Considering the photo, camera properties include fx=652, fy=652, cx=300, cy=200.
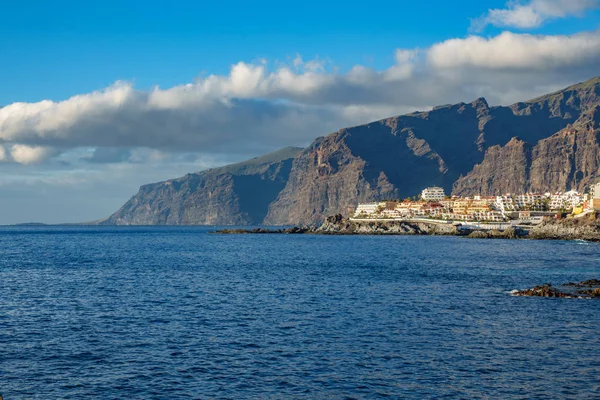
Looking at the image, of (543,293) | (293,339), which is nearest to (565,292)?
(543,293)

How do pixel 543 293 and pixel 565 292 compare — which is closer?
pixel 543 293

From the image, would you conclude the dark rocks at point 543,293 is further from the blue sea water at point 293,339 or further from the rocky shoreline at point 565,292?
the blue sea water at point 293,339

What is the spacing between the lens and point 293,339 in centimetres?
4350

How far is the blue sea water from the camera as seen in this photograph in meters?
32.8

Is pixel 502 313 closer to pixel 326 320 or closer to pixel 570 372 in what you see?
pixel 326 320

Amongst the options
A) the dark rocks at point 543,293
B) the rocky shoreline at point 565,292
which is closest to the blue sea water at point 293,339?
the dark rocks at point 543,293

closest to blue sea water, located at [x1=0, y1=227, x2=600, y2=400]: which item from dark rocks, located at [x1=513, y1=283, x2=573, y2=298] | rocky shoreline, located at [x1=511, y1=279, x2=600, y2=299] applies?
dark rocks, located at [x1=513, y1=283, x2=573, y2=298]

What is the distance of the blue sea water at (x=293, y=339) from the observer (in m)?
32.8

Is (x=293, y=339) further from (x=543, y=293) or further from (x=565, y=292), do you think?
(x=565, y=292)

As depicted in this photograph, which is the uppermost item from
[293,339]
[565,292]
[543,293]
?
[543,293]

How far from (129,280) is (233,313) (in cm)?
3190

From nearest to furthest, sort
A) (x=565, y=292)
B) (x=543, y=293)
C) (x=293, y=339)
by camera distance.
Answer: (x=293, y=339)
(x=543, y=293)
(x=565, y=292)

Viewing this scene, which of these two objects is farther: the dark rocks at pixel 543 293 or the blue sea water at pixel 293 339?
the dark rocks at pixel 543 293

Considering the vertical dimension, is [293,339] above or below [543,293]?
below
